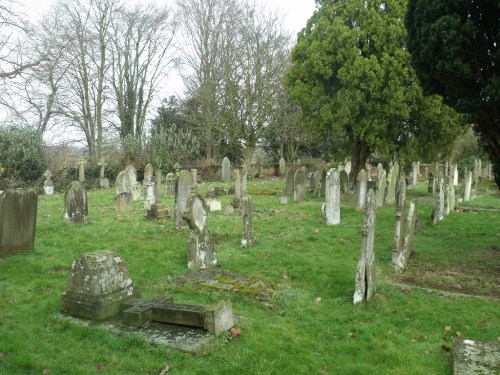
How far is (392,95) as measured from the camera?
17.9 metres

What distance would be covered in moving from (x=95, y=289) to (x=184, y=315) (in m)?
1.24

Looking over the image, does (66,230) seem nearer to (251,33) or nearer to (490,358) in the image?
(490,358)

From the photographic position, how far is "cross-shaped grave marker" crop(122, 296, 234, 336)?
500 cm

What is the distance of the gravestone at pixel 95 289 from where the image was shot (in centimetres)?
542

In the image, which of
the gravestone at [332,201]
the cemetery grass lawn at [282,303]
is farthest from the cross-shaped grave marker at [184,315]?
the gravestone at [332,201]

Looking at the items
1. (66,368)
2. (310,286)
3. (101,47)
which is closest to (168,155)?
(101,47)

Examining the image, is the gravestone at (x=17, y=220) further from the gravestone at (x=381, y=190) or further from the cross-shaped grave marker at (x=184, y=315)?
the gravestone at (x=381, y=190)

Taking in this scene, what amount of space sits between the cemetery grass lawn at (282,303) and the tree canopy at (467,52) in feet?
10.2

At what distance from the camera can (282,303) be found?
6.22 metres

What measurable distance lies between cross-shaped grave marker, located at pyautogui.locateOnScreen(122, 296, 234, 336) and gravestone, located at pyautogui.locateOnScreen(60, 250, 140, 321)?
10.0 inches

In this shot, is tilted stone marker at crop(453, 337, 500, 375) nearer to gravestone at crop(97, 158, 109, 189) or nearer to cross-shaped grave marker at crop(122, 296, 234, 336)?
cross-shaped grave marker at crop(122, 296, 234, 336)

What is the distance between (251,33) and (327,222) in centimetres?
2127

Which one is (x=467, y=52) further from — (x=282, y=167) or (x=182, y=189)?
(x=282, y=167)

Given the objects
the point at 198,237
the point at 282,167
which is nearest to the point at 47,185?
the point at 198,237
